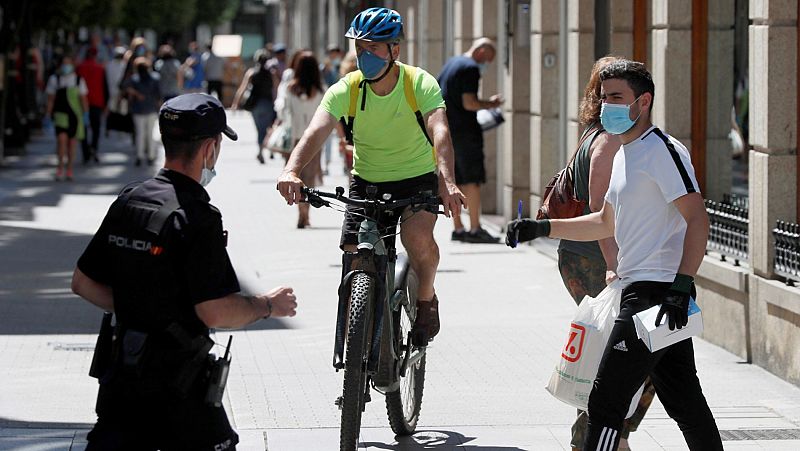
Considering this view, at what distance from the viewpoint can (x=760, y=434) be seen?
289 inches

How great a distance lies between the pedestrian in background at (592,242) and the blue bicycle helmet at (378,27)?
1036mm

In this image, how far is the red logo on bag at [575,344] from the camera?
577 centimetres

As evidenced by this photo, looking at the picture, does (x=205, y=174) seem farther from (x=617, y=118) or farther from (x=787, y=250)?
(x=787, y=250)

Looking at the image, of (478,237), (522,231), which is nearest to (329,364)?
(522,231)

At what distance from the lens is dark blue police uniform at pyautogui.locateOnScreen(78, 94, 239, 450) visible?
4.41 metres

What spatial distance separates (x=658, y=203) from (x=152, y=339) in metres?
1.88

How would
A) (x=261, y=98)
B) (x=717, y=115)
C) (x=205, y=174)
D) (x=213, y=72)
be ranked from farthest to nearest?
(x=213, y=72) → (x=261, y=98) → (x=717, y=115) → (x=205, y=174)

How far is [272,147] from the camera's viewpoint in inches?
733

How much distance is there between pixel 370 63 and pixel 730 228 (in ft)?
11.7

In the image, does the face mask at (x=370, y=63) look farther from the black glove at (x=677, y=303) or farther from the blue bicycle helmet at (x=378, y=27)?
the black glove at (x=677, y=303)

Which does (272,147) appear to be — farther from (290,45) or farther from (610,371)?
(290,45)

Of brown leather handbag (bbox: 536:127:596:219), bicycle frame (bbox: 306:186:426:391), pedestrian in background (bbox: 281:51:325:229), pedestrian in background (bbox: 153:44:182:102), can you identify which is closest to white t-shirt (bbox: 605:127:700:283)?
brown leather handbag (bbox: 536:127:596:219)

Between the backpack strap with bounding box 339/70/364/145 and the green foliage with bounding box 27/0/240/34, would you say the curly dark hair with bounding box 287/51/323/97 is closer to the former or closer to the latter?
the backpack strap with bounding box 339/70/364/145

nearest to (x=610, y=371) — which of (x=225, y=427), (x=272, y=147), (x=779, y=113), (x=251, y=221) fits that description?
(x=225, y=427)
